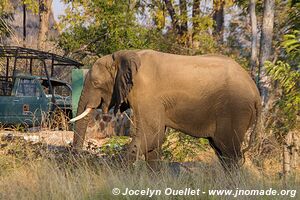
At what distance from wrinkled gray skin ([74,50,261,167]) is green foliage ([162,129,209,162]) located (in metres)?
1.73

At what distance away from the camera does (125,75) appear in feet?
29.4

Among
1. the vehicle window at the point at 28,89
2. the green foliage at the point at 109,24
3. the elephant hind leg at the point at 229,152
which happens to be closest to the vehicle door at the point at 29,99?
the vehicle window at the point at 28,89

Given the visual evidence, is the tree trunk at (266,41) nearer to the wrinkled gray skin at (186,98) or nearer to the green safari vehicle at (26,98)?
the wrinkled gray skin at (186,98)

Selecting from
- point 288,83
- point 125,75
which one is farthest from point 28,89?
point 288,83

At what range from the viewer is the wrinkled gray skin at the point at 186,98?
892 cm

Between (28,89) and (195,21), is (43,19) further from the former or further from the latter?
(28,89)

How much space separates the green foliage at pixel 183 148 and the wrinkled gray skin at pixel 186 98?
1735 mm

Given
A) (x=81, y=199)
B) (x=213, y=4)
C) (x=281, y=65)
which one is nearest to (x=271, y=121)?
(x=281, y=65)

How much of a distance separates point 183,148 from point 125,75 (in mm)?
2671

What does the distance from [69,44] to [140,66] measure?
13.0 m

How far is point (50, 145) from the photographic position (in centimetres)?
1080

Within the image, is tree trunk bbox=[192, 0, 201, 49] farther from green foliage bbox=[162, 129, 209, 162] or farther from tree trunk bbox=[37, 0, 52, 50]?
green foliage bbox=[162, 129, 209, 162]

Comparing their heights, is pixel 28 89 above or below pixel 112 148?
above

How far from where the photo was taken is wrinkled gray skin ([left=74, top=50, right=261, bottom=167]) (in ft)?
29.3
